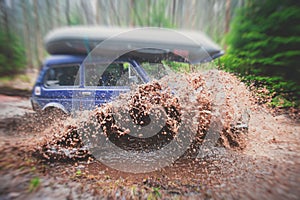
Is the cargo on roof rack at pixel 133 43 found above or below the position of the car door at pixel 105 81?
above

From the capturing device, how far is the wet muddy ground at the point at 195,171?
1.54 m

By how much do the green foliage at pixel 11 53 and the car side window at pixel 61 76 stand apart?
39 cm

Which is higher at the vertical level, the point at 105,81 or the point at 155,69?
the point at 155,69

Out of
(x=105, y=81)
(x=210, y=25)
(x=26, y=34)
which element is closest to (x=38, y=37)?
(x=26, y=34)

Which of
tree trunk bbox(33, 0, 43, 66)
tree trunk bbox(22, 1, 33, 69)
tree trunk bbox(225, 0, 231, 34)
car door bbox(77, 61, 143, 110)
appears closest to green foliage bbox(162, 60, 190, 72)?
car door bbox(77, 61, 143, 110)

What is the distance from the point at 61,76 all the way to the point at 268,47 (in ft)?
10.4

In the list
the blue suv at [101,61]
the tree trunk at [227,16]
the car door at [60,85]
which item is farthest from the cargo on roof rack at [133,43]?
the car door at [60,85]

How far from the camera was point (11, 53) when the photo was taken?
8.61ft

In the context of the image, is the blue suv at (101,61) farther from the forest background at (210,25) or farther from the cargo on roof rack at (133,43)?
the forest background at (210,25)

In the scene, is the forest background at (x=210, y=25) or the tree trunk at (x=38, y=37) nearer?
the forest background at (x=210, y=25)

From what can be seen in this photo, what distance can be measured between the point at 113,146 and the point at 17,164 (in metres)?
1.05

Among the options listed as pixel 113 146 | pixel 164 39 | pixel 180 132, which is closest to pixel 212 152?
pixel 180 132

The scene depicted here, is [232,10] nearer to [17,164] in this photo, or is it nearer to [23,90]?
[17,164]

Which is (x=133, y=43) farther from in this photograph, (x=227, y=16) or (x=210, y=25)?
(x=227, y=16)
